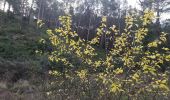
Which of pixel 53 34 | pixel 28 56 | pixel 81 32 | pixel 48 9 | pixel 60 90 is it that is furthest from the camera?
pixel 48 9

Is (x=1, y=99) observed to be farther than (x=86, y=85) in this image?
Yes

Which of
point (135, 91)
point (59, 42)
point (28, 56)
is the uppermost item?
point (59, 42)

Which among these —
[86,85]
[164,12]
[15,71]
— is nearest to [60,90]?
[86,85]

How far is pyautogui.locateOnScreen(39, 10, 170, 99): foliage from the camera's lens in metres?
6.31

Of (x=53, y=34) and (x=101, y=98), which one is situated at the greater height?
(x=53, y=34)

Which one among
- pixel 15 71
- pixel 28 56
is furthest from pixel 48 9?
pixel 15 71

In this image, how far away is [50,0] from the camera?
66.6 metres

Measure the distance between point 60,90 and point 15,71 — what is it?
14870 mm

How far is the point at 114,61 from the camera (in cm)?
716

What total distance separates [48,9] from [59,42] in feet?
194

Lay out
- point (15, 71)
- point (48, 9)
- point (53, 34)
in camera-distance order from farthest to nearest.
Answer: point (48, 9), point (15, 71), point (53, 34)

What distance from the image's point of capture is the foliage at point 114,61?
631cm

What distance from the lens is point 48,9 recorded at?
6494 cm

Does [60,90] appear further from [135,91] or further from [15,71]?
[15,71]
